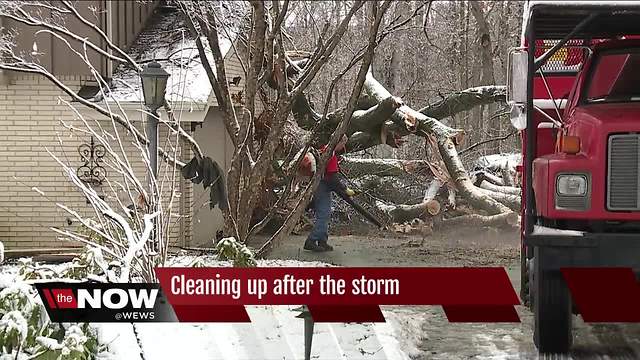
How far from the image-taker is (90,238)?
23.6 feet

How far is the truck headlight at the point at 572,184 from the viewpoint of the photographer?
5.35 metres

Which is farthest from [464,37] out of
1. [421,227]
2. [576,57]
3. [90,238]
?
[90,238]

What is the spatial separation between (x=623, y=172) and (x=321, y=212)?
7.10m

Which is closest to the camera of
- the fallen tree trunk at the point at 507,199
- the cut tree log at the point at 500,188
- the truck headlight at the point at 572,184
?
the truck headlight at the point at 572,184

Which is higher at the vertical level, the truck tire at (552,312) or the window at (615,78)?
the window at (615,78)

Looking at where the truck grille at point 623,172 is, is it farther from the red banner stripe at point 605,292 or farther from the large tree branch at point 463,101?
the large tree branch at point 463,101

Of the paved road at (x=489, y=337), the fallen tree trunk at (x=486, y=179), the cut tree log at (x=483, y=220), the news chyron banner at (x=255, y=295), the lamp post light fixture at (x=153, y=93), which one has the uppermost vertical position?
the lamp post light fixture at (x=153, y=93)

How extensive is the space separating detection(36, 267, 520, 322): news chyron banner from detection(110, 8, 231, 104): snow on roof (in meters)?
5.00

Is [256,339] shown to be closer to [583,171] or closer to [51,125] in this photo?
[583,171]

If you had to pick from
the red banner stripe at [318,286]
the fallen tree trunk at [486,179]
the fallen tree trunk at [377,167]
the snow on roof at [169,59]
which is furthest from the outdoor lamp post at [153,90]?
the fallen tree trunk at [486,179]

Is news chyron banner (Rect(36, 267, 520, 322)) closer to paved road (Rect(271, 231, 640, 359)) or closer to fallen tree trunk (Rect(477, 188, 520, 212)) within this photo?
paved road (Rect(271, 231, 640, 359))

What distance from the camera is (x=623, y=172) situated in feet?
17.2

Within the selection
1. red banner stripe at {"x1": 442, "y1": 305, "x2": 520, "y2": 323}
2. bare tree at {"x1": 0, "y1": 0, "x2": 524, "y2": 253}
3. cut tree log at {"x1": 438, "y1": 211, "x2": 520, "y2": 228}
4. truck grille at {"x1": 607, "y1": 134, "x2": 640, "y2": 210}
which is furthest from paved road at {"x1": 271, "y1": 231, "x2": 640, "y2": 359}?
cut tree log at {"x1": 438, "y1": 211, "x2": 520, "y2": 228}

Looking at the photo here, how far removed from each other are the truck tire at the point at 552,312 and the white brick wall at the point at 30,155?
6.61 m
